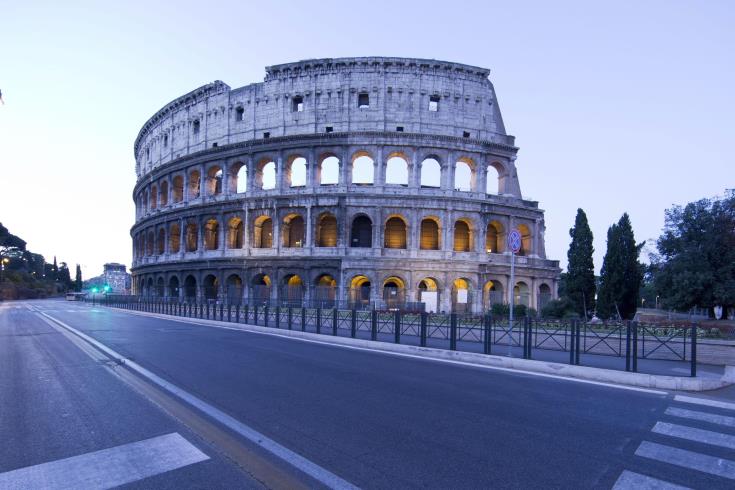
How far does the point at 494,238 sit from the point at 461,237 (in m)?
3.34

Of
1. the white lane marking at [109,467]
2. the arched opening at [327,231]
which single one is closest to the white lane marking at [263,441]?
the white lane marking at [109,467]

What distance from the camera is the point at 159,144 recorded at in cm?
4847

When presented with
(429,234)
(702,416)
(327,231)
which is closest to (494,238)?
(429,234)

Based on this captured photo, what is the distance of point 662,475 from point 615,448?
0.66m

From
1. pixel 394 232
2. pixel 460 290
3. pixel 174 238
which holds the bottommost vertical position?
pixel 460 290

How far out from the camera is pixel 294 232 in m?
38.4

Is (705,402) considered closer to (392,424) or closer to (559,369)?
(559,369)

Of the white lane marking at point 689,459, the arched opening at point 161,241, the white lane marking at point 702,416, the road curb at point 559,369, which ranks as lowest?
the road curb at point 559,369

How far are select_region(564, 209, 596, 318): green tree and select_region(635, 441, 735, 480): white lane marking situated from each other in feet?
97.6

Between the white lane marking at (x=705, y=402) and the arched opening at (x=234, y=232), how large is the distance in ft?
118

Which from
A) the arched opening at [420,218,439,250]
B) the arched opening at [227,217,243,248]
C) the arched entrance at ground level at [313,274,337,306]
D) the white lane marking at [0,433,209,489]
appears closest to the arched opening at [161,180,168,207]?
the arched opening at [227,217,243,248]

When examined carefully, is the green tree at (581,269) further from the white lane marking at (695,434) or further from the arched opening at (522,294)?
the white lane marking at (695,434)

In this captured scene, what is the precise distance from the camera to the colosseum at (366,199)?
33969 mm

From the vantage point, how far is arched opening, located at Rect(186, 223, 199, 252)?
43491mm
